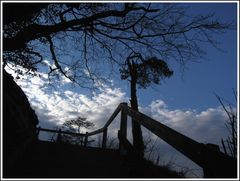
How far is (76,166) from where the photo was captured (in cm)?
430

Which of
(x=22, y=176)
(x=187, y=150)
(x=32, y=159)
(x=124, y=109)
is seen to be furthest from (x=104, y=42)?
(x=187, y=150)

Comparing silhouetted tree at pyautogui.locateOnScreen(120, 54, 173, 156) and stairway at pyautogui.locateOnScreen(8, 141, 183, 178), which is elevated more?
silhouetted tree at pyautogui.locateOnScreen(120, 54, 173, 156)

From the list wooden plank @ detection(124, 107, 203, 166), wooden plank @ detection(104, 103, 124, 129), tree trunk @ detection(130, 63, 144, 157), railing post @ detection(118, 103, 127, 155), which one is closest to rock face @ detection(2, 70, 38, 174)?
railing post @ detection(118, 103, 127, 155)

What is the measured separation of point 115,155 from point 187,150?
3.44 meters

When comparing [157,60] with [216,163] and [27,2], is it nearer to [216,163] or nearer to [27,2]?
[27,2]

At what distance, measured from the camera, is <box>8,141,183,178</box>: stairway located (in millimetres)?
3559

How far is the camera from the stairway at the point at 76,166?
356 cm

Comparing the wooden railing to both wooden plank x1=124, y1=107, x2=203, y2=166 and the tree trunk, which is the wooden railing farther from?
the tree trunk

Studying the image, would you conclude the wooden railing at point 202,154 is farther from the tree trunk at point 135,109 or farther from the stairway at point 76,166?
A: the tree trunk at point 135,109

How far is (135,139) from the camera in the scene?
1260 cm

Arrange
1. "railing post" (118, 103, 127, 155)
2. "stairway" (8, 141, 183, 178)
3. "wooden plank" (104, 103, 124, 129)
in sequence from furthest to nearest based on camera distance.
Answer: "wooden plank" (104, 103, 124, 129) < "railing post" (118, 103, 127, 155) < "stairway" (8, 141, 183, 178)

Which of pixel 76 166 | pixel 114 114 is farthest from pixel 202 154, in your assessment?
pixel 114 114

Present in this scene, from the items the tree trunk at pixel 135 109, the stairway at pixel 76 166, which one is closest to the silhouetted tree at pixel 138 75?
the tree trunk at pixel 135 109

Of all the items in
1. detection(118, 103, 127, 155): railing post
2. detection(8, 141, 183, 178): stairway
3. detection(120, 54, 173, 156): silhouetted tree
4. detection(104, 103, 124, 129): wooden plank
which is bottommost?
detection(8, 141, 183, 178): stairway
